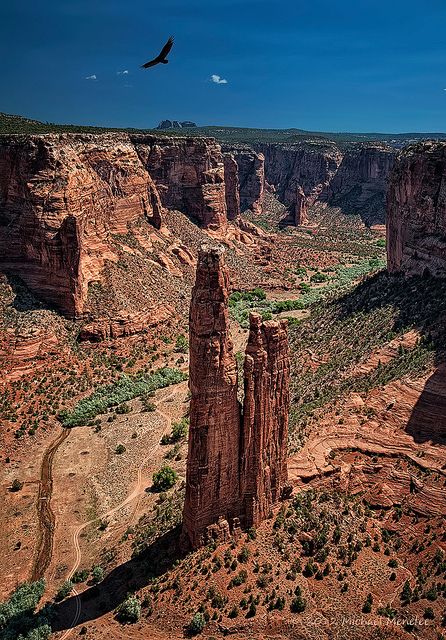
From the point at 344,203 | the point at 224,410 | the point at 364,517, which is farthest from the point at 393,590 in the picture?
the point at 344,203

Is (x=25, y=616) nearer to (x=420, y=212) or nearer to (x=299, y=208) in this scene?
(x=420, y=212)

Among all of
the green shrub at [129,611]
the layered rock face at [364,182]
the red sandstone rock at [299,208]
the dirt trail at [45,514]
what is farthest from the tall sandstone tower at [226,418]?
the layered rock face at [364,182]

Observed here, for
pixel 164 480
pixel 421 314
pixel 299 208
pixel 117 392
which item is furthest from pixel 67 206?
pixel 299 208

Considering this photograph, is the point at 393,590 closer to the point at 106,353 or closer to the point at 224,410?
the point at 224,410

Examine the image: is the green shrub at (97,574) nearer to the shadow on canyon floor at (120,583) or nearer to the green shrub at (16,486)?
the shadow on canyon floor at (120,583)

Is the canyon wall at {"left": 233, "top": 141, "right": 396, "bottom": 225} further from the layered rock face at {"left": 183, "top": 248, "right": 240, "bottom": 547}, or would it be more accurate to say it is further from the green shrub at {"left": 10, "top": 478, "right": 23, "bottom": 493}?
the layered rock face at {"left": 183, "top": 248, "right": 240, "bottom": 547}
